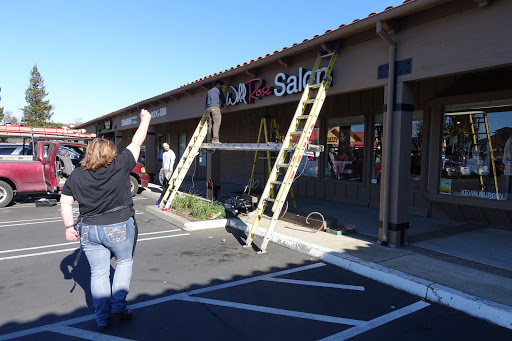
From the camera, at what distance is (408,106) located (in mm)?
5633

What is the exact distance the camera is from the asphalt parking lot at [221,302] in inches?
130

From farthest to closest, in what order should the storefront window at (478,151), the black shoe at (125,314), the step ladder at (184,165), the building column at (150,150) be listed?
the building column at (150,150) < the step ladder at (184,165) < the storefront window at (478,151) < the black shoe at (125,314)

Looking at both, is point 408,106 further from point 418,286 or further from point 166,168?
point 166,168

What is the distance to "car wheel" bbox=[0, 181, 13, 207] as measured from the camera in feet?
33.0

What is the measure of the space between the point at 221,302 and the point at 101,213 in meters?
1.67

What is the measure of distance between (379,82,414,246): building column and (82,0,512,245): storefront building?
0.02 meters

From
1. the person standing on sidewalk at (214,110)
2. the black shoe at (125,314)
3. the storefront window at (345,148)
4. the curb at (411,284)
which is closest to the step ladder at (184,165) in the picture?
the person standing on sidewalk at (214,110)

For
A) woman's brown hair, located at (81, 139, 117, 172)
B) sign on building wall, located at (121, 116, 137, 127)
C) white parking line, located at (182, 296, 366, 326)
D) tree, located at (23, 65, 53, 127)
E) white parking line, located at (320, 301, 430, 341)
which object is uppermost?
tree, located at (23, 65, 53, 127)

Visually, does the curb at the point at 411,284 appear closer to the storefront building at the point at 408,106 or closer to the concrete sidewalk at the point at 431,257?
the concrete sidewalk at the point at 431,257

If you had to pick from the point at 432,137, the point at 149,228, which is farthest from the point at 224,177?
the point at 432,137

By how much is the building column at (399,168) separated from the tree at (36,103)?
2636 inches

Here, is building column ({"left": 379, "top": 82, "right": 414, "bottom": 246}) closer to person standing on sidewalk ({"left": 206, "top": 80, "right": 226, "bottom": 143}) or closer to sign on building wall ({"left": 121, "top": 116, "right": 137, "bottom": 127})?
person standing on sidewalk ({"left": 206, "top": 80, "right": 226, "bottom": 143})

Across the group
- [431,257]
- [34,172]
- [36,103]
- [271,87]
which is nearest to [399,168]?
[431,257]

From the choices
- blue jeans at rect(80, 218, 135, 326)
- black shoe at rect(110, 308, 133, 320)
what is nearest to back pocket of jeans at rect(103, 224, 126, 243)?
blue jeans at rect(80, 218, 135, 326)
